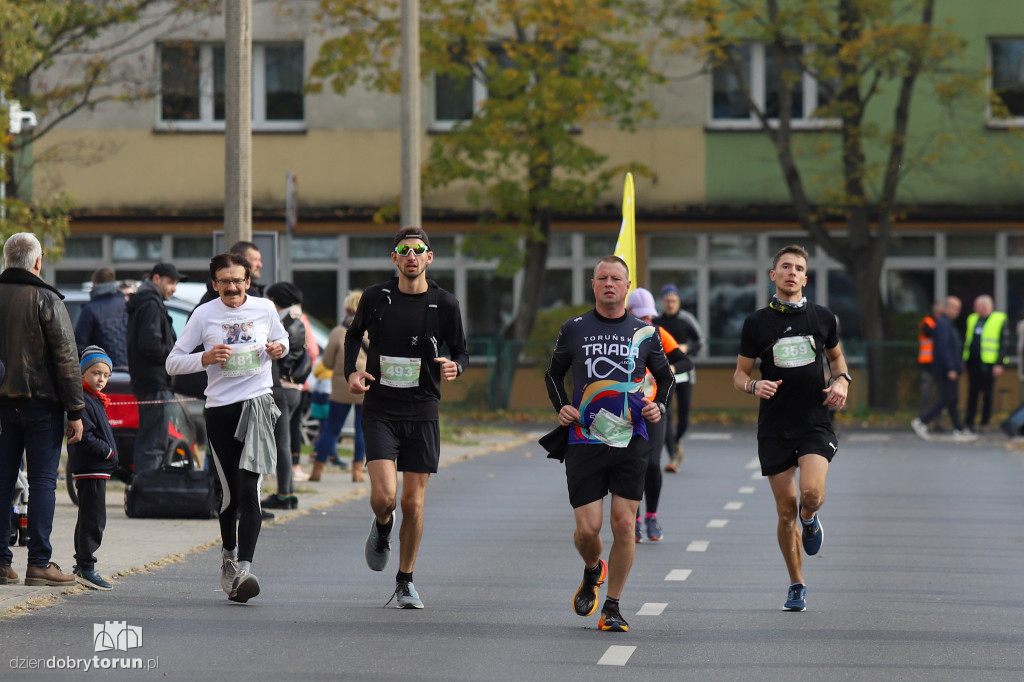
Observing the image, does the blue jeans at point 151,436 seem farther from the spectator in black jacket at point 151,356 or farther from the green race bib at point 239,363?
the green race bib at point 239,363

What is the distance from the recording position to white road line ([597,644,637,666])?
7.17 metres

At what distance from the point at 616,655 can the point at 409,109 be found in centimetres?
1286

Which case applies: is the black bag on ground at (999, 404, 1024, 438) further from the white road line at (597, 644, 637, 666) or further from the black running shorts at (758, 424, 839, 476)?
the white road line at (597, 644, 637, 666)

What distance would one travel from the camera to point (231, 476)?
8.84 m

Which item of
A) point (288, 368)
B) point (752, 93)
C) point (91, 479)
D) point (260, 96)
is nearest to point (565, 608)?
point (91, 479)

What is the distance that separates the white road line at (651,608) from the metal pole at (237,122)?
618 centimetres

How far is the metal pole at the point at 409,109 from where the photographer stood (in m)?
19.3

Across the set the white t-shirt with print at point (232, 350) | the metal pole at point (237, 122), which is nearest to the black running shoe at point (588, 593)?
the white t-shirt with print at point (232, 350)

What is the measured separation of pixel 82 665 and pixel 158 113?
2698cm

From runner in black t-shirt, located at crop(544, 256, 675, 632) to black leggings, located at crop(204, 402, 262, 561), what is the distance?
1.84 m

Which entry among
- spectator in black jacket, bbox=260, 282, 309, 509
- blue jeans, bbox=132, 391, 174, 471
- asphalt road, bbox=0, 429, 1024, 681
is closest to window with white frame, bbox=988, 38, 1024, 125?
asphalt road, bbox=0, 429, 1024, 681

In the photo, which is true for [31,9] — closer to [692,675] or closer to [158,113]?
[158,113]

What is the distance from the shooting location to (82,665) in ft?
23.0

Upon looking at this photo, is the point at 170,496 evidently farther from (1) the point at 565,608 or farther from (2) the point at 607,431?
(2) the point at 607,431
